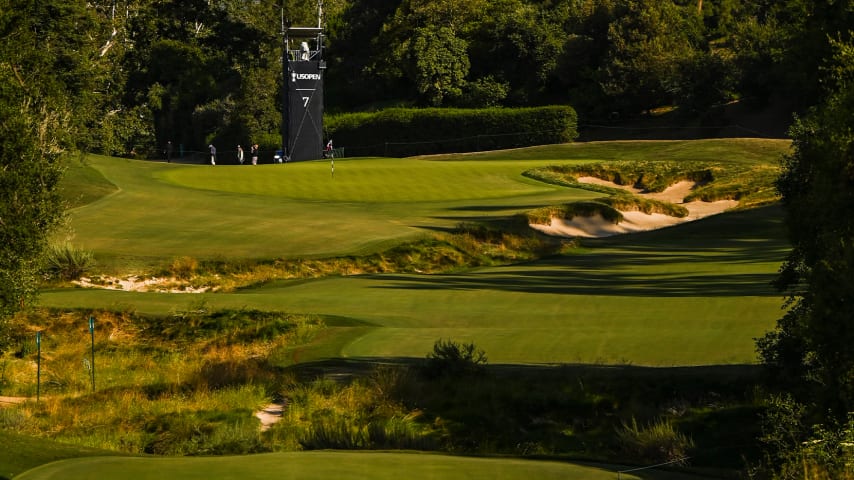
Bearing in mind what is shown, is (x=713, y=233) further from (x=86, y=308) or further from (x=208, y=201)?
(x=86, y=308)

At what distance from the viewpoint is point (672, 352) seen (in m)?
20.0

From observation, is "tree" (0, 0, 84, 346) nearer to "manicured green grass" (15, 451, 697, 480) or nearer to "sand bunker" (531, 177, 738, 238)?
"manicured green grass" (15, 451, 697, 480)

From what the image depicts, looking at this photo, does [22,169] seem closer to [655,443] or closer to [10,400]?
[10,400]

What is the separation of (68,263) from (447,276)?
391 inches

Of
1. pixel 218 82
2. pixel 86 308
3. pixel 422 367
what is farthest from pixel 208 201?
pixel 218 82

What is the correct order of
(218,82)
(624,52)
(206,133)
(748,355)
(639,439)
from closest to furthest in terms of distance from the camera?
(639,439)
(748,355)
(624,52)
(206,133)
(218,82)

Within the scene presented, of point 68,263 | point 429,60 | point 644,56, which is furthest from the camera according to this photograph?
point 429,60

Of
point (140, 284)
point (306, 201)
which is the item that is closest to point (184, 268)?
point (140, 284)

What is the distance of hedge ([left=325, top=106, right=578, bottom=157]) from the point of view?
84.8 meters

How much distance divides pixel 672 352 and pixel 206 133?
85.3 m

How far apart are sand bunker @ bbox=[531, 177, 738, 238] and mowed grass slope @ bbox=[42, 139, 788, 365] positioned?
79.9 inches

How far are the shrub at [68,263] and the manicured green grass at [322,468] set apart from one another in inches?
939

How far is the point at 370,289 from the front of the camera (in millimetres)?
30594

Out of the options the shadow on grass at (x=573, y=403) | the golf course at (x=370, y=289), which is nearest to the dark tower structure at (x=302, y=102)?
the golf course at (x=370, y=289)
